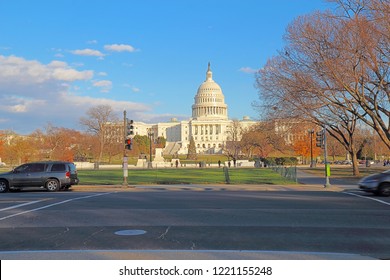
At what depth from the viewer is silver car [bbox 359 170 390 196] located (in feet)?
66.0

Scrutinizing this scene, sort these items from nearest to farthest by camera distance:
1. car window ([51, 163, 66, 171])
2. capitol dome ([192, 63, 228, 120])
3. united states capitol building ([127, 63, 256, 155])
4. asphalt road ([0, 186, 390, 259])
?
asphalt road ([0, 186, 390, 259]) → car window ([51, 163, 66, 171]) → united states capitol building ([127, 63, 256, 155]) → capitol dome ([192, 63, 228, 120])

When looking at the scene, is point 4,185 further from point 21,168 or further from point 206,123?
point 206,123

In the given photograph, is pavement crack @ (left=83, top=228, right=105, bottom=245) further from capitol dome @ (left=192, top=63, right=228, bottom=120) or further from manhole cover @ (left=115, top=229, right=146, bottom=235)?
capitol dome @ (left=192, top=63, right=228, bottom=120)

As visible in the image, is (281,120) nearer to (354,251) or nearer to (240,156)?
(354,251)

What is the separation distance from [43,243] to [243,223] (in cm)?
514

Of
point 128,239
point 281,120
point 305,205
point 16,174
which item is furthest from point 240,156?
point 128,239

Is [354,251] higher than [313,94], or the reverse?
[313,94]

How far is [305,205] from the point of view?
15.9m

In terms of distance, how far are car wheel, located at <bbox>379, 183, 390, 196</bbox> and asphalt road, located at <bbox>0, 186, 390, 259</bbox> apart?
160 inches

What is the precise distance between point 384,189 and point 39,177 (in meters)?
18.5

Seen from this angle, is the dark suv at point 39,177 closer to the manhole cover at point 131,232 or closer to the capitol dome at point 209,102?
the manhole cover at point 131,232

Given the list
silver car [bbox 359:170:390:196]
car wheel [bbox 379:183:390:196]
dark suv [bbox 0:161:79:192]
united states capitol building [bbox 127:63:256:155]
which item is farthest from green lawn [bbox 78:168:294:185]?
united states capitol building [bbox 127:63:256:155]

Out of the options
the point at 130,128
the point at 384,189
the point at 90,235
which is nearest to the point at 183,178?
the point at 130,128

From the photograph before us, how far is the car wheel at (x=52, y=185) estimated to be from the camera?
24.7 m
